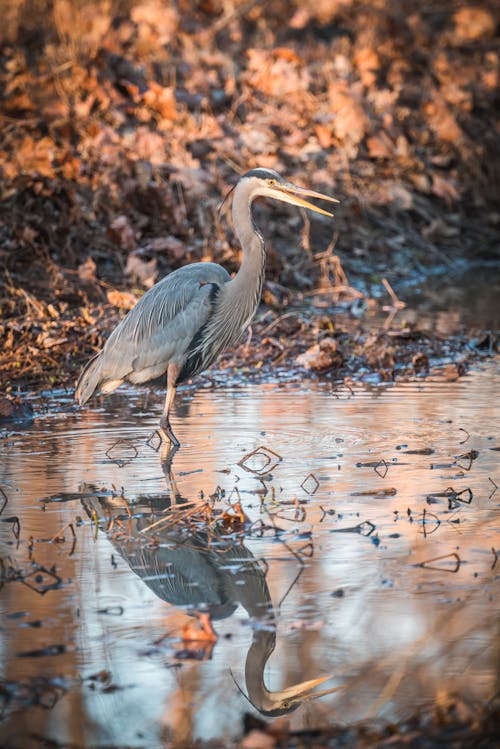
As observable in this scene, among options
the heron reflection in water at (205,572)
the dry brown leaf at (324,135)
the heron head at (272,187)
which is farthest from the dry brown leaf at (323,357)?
the dry brown leaf at (324,135)

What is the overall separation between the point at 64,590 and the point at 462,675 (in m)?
1.68

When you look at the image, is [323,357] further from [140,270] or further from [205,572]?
[205,572]

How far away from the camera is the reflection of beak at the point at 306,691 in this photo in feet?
12.3

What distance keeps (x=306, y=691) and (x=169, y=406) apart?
3.87m

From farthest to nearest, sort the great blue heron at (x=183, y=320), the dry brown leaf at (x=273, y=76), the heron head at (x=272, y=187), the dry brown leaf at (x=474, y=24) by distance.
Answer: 1. the dry brown leaf at (x=474, y=24)
2. the dry brown leaf at (x=273, y=76)
3. the great blue heron at (x=183, y=320)
4. the heron head at (x=272, y=187)

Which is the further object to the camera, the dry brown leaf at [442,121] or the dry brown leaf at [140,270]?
the dry brown leaf at [442,121]

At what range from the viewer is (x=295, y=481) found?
6332 millimetres

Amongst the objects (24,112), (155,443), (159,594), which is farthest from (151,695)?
(24,112)

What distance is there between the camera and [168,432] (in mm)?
7324

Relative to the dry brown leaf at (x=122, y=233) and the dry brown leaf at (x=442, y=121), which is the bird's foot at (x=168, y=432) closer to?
the dry brown leaf at (x=122, y=233)

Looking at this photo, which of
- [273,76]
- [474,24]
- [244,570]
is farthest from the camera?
[474,24]

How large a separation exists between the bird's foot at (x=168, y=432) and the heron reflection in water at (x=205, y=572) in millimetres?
1211

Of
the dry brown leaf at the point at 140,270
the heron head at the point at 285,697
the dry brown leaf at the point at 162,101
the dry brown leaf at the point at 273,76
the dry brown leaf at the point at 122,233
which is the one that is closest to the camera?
the heron head at the point at 285,697

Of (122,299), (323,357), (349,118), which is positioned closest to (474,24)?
(349,118)
